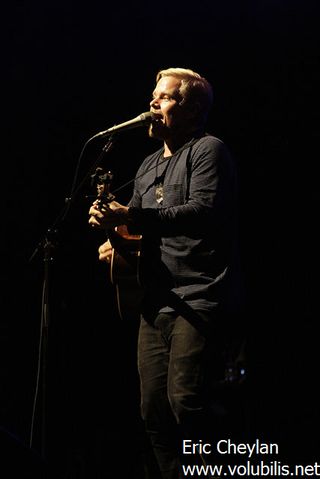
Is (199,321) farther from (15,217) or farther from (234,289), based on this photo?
(15,217)

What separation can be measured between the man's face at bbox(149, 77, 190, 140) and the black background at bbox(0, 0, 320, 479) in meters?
0.72

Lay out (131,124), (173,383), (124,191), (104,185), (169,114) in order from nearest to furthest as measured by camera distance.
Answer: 1. (173,383)
2. (104,185)
3. (131,124)
4. (169,114)
5. (124,191)

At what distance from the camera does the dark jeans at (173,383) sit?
2.50m

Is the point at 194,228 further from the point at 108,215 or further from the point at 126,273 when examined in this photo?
the point at 126,273

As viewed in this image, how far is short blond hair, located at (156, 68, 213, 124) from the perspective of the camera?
2995 millimetres

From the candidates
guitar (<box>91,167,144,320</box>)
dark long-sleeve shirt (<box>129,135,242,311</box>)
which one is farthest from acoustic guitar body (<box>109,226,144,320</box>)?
dark long-sleeve shirt (<box>129,135,242,311</box>)

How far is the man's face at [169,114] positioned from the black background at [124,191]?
2.37ft

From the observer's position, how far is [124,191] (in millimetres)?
4223

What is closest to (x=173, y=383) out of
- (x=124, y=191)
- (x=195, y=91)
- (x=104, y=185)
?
(x=104, y=185)

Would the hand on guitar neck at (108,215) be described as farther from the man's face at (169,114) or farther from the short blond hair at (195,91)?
the short blond hair at (195,91)

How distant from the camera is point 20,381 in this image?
13.1ft

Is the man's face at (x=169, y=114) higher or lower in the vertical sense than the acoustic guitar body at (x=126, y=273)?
higher

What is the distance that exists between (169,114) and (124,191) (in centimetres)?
132

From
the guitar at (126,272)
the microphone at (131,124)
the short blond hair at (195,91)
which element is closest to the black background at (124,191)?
the guitar at (126,272)
